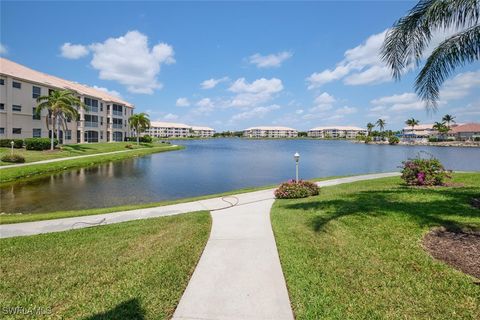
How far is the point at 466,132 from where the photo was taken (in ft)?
383

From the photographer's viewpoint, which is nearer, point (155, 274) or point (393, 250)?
point (155, 274)

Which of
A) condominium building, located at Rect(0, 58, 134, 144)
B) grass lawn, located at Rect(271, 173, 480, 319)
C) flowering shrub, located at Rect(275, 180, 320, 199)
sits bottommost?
grass lawn, located at Rect(271, 173, 480, 319)

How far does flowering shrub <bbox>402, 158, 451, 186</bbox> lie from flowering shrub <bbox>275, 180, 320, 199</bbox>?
5709 mm

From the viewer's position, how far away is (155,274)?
17.0 ft

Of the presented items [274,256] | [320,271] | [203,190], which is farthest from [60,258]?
[203,190]

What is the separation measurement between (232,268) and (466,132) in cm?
15092

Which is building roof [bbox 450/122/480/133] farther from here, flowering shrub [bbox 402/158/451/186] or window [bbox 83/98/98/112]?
window [bbox 83/98/98/112]

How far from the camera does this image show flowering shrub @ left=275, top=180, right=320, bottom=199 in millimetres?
12734

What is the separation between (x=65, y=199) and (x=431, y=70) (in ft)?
59.3

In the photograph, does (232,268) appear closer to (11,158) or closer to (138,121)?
(11,158)

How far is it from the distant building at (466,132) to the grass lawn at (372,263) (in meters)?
140

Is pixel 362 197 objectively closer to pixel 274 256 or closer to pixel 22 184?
pixel 274 256

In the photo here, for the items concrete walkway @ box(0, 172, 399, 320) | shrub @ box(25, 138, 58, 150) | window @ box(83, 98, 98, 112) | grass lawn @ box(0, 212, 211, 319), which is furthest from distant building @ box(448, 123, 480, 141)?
shrub @ box(25, 138, 58, 150)

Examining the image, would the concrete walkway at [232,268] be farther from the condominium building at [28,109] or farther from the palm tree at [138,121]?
the palm tree at [138,121]
